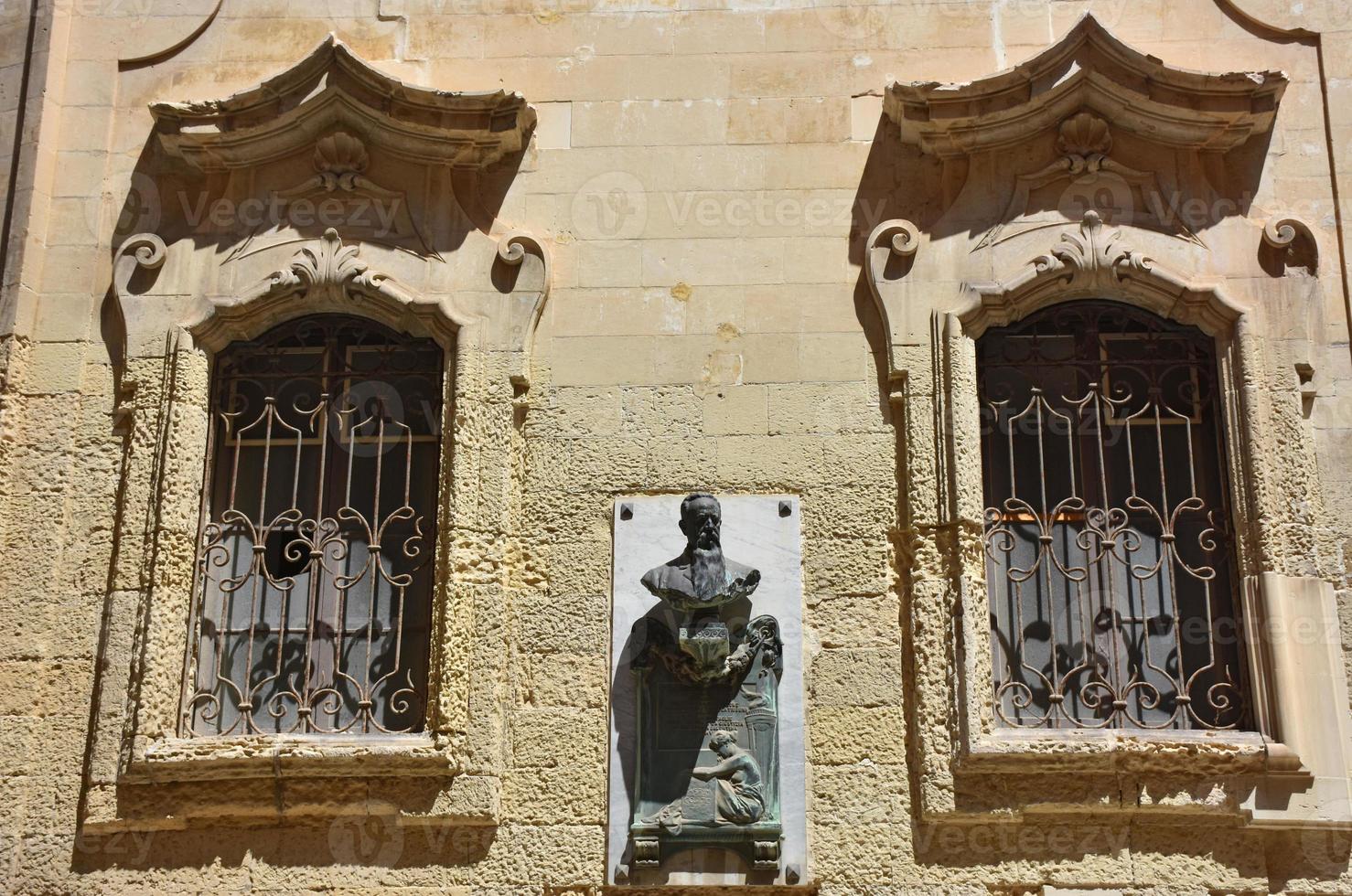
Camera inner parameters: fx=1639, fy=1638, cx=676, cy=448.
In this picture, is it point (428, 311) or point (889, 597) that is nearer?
point (889, 597)

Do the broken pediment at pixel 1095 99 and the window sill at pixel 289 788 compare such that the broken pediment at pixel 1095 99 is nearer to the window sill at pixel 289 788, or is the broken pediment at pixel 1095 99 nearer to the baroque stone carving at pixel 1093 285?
the baroque stone carving at pixel 1093 285

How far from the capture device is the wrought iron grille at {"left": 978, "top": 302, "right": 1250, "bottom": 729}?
673 centimetres

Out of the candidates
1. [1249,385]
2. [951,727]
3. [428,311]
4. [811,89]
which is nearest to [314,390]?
[428,311]

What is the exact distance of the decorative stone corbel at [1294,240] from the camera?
715cm

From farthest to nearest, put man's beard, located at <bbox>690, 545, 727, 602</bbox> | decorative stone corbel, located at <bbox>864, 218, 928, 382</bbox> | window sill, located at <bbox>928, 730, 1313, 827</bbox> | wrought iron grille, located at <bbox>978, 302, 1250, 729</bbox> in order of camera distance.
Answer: decorative stone corbel, located at <bbox>864, 218, 928, 382</bbox>, wrought iron grille, located at <bbox>978, 302, 1250, 729</bbox>, man's beard, located at <bbox>690, 545, 727, 602</bbox>, window sill, located at <bbox>928, 730, 1313, 827</bbox>

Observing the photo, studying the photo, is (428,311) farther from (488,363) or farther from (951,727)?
(951,727)

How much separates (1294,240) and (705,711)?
331 cm

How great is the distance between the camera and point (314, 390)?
7.38 m

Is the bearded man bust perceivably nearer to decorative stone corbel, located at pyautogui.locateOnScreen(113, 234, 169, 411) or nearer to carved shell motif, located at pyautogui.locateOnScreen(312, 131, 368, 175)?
carved shell motif, located at pyautogui.locateOnScreen(312, 131, 368, 175)

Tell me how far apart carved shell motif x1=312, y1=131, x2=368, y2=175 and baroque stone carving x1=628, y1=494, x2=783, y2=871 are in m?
2.28

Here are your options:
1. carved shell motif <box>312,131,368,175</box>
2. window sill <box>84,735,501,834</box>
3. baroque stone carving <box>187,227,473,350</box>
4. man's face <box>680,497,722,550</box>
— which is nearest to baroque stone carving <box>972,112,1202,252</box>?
man's face <box>680,497,722,550</box>

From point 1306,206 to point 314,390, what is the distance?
4.51m

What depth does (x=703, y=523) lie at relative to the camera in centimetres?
662

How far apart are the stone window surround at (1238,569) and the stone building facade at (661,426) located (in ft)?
0.07
